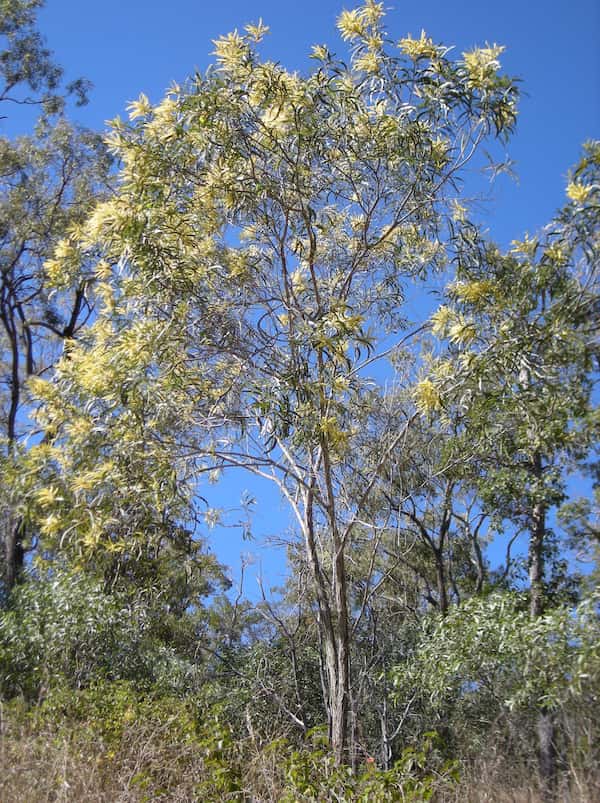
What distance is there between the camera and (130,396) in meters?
5.09

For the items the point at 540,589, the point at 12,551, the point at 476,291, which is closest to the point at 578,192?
the point at 476,291

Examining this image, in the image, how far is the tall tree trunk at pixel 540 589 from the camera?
659 cm

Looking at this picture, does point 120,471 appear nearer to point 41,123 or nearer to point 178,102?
point 178,102

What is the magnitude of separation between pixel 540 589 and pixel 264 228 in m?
4.98

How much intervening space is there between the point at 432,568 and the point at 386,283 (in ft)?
17.2

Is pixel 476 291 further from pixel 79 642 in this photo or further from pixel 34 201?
pixel 34 201

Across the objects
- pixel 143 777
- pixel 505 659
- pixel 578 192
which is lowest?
pixel 143 777

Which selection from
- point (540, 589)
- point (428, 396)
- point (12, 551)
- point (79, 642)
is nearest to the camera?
point (428, 396)

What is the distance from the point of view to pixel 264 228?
5.97m

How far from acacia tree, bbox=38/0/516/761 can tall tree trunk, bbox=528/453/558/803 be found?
2069mm

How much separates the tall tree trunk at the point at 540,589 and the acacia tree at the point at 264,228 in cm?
207

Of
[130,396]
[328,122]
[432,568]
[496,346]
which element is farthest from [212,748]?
[432,568]

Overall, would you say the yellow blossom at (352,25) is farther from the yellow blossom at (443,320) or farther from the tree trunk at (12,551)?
the tree trunk at (12,551)

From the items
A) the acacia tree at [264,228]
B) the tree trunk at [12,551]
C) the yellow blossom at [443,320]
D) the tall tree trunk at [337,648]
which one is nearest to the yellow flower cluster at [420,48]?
the acacia tree at [264,228]
